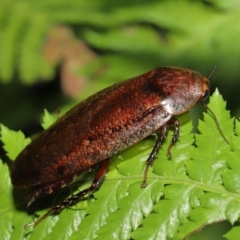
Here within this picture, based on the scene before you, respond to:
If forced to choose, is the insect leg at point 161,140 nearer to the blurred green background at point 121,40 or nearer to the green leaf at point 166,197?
the green leaf at point 166,197

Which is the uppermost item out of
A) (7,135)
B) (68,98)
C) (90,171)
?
(7,135)

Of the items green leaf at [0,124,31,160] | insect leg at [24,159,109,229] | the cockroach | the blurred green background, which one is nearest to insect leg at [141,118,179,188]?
the cockroach

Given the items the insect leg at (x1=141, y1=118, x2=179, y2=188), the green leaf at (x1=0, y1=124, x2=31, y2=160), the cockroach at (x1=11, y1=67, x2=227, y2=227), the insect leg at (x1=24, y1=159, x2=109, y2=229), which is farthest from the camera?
the green leaf at (x1=0, y1=124, x2=31, y2=160)

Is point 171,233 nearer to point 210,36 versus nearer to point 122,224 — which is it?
point 122,224

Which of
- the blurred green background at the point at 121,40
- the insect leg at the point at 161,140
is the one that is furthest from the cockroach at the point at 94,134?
the blurred green background at the point at 121,40

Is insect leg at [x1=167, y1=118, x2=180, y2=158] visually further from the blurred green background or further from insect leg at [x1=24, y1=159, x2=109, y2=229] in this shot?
the blurred green background

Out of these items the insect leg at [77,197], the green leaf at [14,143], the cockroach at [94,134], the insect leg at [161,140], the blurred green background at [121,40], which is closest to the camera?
the insect leg at [161,140]

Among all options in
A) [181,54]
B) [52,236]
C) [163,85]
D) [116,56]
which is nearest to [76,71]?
[116,56]
